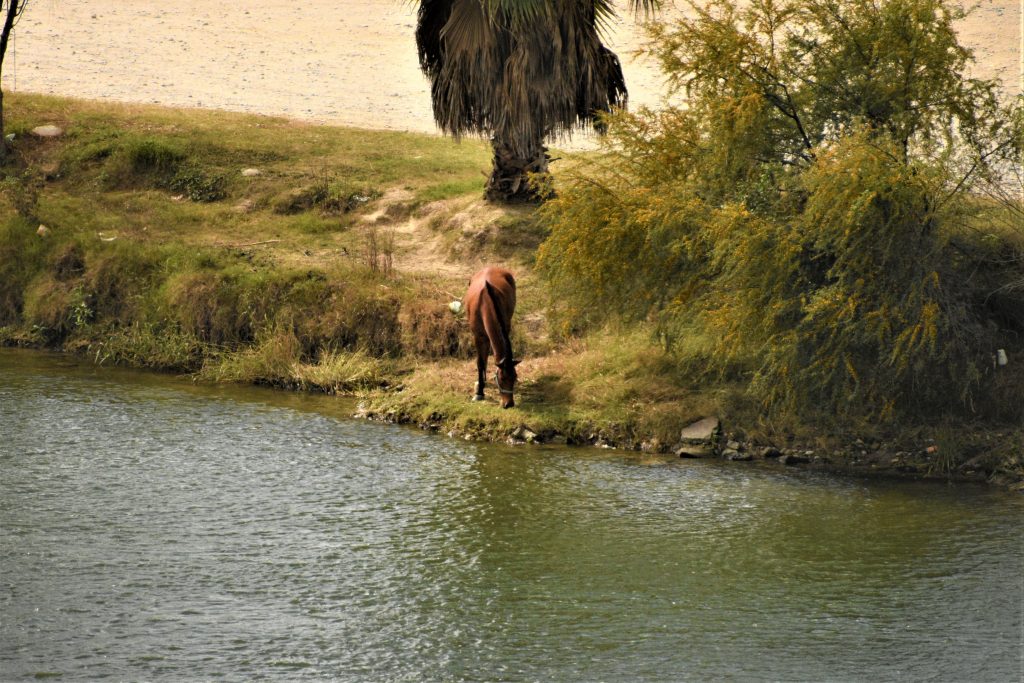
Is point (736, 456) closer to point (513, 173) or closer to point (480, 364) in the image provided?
point (480, 364)

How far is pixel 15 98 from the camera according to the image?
85.3 feet

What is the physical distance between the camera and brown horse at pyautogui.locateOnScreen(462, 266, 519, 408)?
47.3 feet

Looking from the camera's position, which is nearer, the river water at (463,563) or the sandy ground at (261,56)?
the river water at (463,563)

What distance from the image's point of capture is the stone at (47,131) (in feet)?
77.6

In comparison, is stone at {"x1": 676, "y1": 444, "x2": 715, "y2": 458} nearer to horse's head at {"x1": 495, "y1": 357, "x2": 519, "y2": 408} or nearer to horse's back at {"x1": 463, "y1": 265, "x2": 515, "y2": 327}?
horse's head at {"x1": 495, "y1": 357, "x2": 519, "y2": 408}

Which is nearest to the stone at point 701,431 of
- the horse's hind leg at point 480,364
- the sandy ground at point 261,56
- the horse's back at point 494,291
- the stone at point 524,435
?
the stone at point 524,435

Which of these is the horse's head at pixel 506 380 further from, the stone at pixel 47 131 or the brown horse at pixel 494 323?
the stone at pixel 47 131

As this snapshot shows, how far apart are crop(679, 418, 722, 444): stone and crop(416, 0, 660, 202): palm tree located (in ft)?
18.8

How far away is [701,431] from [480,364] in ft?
9.14

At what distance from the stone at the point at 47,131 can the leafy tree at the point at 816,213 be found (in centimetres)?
1303

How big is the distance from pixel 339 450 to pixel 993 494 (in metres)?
6.50

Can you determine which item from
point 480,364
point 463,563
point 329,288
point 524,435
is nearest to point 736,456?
point 524,435

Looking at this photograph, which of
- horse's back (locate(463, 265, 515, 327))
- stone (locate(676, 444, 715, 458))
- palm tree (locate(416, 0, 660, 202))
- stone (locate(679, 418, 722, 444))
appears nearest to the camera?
stone (locate(676, 444, 715, 458))

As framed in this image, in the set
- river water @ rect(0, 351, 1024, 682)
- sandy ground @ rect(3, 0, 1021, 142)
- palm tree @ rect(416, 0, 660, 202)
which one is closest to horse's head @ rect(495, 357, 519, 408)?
river water @ rect(0, 351, 1024, 682)
